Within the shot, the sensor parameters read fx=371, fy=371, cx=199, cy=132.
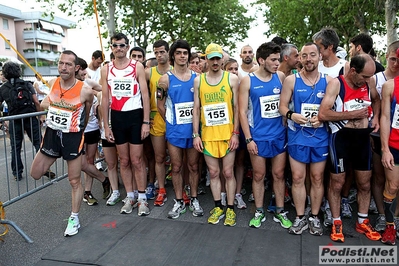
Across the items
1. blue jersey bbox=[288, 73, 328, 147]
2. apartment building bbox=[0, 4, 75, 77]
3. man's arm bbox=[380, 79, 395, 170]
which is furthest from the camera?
apartment building bbox=[0, 4, 75, 77]

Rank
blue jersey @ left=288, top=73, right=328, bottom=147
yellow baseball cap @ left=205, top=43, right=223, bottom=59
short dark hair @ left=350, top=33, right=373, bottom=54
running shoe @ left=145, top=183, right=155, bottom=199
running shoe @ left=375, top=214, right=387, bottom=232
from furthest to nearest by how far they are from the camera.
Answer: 1. running shoe @ left=145, top=183, right=155, bottom=199
2. short dark hair @ left=350, top=33, right=373, bottom=54
3. yellow baseball cap @ left=205, top=43, right=223, bottom=59
4. running shoe @ left=375, top=214, right=387, bottom=232
5. blue jersey @ left=288, top=73, right=328, bottom=147

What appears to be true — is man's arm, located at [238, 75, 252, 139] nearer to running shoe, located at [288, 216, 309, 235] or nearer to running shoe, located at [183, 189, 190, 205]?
running shoe, located at [288, 216, 309, 235]

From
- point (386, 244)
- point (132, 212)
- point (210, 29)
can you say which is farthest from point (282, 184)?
point (210, 29)

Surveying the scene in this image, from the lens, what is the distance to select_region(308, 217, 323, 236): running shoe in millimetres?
3953

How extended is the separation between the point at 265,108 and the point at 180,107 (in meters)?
1.02

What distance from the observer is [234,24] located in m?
30.6

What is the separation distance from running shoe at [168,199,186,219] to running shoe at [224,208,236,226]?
62cm

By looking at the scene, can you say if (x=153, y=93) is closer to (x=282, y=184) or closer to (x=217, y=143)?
(x=217, y=143)

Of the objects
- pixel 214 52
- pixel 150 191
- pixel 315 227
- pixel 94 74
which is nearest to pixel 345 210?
pixel 315 227

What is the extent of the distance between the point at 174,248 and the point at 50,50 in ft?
208

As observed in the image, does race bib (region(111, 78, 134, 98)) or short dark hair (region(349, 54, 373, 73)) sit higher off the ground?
short dark hair (region(349, 54, 373, 73))

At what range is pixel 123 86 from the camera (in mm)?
4508

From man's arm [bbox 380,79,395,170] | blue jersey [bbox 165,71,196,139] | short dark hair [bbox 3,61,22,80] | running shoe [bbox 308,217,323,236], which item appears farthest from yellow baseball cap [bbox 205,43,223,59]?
short dark hair [bbox 3,61,22,80]

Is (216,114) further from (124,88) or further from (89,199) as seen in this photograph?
(89,199)
